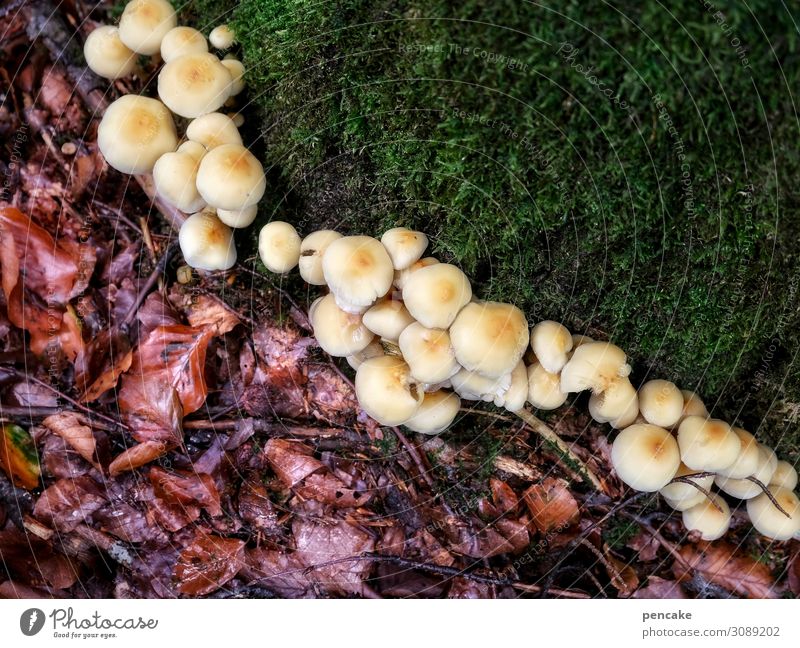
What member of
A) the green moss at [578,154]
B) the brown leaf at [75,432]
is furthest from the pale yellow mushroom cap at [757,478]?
the brown leaf at [75,432]

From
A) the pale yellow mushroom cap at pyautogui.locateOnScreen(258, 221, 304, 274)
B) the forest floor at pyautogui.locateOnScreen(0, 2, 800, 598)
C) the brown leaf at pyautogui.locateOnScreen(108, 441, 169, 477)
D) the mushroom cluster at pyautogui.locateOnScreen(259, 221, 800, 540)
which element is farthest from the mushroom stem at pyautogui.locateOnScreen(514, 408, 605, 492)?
the brown leaf at pyautogui.locateOnScreen(108, 441, 169, 477)

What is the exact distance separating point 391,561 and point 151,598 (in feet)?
3.00

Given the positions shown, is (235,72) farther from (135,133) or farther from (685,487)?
(685,487)

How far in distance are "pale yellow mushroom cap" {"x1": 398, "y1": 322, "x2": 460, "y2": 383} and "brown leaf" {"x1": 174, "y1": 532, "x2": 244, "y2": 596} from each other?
43.0 inches

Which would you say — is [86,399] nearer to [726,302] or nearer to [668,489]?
[668,489]

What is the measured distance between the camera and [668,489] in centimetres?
231

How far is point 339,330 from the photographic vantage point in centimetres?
214

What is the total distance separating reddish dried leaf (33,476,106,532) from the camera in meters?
2.47

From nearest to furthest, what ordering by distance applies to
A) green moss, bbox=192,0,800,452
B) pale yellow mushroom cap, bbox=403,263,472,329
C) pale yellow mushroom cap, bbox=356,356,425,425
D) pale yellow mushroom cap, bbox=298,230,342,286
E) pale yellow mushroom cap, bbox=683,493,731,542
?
green moss, bbox=192,0,800,452 < pale yellow mushroom cap, bbox=403,263,472,329 < pale yellow mushroom cap, bbox=356,356,425,425 < pale yellow mushroom cap, bbox=298,230,342,286 < pale yellow mushroom cap, bbox=683,493,731,542

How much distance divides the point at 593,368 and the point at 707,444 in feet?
1.61

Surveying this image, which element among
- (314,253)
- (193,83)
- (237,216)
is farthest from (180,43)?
(314,253)

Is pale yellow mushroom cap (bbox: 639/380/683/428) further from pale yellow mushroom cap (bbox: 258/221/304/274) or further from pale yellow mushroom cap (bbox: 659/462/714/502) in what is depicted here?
pale yellow mushroom cap (bbox: 258/221/304/274)

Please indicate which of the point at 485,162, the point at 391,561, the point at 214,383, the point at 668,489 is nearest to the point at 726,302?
the point at 668,489

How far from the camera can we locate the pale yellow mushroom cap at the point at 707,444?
2.14 m
